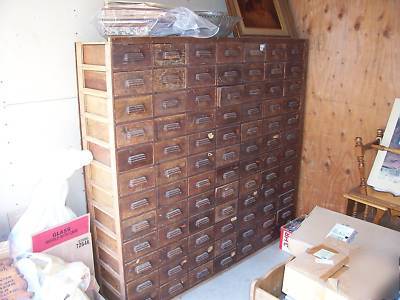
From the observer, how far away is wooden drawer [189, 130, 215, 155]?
2062 mm

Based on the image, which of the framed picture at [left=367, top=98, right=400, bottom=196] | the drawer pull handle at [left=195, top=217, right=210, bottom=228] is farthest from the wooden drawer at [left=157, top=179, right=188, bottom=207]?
the framed picture at [left=367, top=98, right=400, bottom=196]

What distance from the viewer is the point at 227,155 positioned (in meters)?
2.28

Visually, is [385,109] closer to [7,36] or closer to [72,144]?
[72,144]

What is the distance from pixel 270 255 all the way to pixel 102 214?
50.0 inches

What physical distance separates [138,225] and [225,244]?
2.41 feet

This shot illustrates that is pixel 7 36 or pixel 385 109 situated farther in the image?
pixel 385 109

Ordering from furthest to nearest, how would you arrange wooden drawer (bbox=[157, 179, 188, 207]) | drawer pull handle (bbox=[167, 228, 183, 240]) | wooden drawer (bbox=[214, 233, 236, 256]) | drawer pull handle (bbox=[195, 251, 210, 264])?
wooden drawer (bbox=[214, 233, 236, 256]) < drawer pull handle (bbox=[195, 251, 210, 264]) < drawer pull handle (bbox=[167, 228, 183, 240]) < wooden drawer (bbox=[157, 179, 188, 207])

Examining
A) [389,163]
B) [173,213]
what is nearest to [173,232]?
[173,213]

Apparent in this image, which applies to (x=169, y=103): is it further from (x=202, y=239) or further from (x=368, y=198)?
(x=368, y=198)

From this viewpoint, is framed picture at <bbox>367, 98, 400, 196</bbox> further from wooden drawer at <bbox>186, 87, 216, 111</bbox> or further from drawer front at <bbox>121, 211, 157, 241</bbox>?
drawer front at <bbox>121, 211, 157, 241</bbox>

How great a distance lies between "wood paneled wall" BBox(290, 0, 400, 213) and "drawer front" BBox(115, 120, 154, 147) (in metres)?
1.45

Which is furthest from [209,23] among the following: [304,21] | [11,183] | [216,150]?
[11,183]

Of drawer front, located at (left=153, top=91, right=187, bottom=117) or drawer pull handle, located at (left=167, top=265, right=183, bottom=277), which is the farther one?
drawer pull handle, located at (left=167, top=265, right=183, bottom=277)

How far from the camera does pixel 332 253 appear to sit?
5.09 ft
